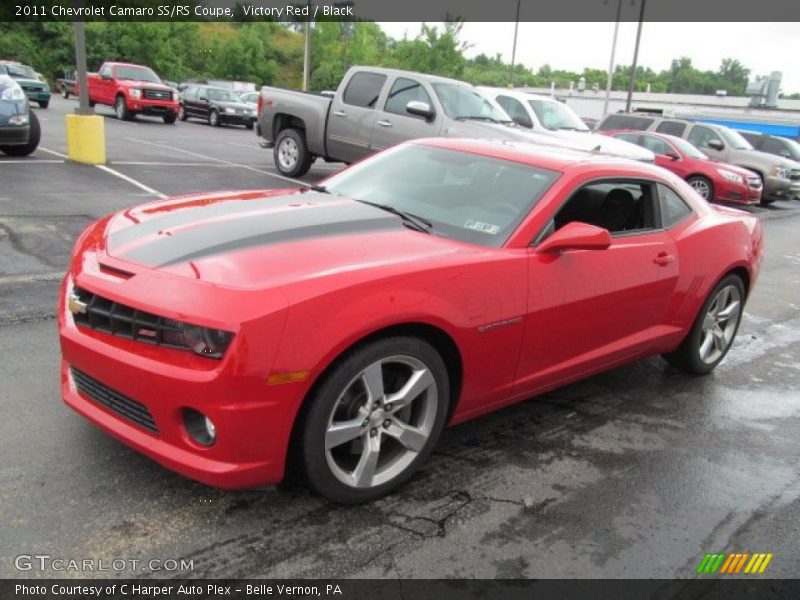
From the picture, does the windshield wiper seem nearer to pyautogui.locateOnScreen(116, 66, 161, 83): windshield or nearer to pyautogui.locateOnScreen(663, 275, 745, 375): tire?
pyautogui.locateOnScreen(663, 275, 745, 375): tire

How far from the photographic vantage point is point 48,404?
11.8 ft

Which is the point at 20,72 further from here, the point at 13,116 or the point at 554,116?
the point at 554,116

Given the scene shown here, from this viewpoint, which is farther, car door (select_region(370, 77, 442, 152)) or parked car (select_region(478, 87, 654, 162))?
parked car (select_region(478, 87, 654, 162))

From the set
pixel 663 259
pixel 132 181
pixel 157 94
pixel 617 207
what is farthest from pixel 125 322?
pixel 157 94

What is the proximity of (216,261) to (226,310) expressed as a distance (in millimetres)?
381

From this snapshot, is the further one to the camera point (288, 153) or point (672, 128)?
point (672, 128)

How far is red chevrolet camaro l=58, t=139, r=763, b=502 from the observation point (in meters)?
2.58

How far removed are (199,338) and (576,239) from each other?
1.85 meters

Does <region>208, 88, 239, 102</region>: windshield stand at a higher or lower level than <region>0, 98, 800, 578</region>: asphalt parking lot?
higher

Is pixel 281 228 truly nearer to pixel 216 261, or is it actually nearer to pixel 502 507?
pixel 216 261

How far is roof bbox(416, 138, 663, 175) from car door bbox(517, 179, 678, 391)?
12 cm

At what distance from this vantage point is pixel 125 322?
2699mm

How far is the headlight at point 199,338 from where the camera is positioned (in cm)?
253

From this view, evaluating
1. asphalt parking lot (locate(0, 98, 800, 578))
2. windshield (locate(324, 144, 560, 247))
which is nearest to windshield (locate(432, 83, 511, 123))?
asphalt parking lot (locate(0, 98, 800, 578))
